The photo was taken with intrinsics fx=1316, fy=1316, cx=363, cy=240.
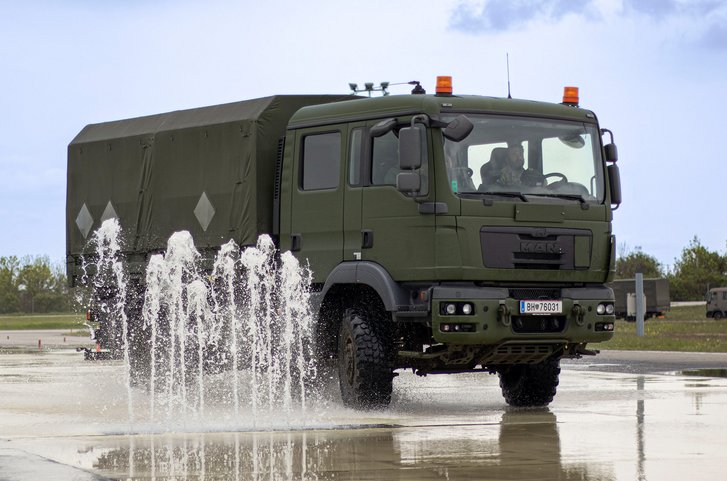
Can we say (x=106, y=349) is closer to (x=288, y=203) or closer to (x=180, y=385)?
(x=180, y=385)

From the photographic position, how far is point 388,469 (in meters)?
9.27

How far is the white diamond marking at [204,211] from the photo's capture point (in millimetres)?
15922

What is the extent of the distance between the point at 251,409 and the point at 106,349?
4169 mm

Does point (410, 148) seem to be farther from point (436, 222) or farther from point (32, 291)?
point (32, 291)

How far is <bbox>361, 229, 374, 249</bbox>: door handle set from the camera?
13.8 metres

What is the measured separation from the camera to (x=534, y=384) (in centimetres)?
1498

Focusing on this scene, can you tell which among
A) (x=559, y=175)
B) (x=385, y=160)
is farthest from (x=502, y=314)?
(x=385, y=160)

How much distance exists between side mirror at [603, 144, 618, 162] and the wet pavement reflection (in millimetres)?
2719

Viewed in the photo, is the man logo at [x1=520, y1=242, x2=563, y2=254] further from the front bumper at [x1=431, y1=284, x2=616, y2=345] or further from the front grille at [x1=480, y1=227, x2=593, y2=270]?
the front bumper at [x1=431, y1=284, x2=616, y2=345]

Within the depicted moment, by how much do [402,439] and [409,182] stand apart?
9.70 feet

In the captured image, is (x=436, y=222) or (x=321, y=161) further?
(x=321, y=161)

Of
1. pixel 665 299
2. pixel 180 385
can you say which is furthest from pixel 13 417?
pixel 665 299

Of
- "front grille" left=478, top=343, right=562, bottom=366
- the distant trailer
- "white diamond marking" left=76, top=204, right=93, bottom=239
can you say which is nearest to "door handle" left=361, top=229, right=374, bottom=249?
"front grille" left=478, top=343, right=562, bottom=366

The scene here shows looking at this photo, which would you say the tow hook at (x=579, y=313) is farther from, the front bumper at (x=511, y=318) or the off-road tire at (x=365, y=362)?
the off-road tire at (x=365, y=362)
